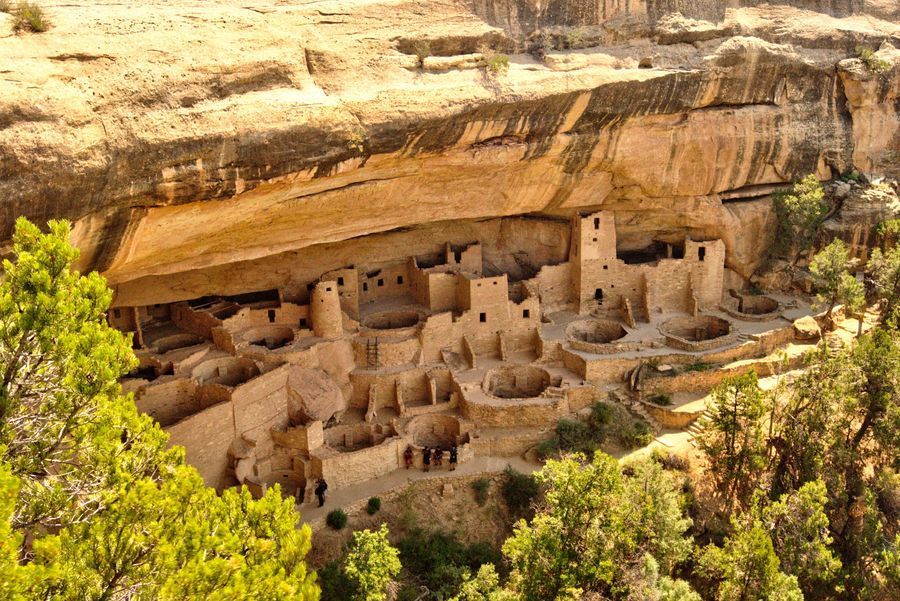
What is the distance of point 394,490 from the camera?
16.6 m

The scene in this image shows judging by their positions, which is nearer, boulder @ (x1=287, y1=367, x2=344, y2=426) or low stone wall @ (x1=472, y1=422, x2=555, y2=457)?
boulder @ (x1=287, y1=367, x2=344, y2=426)

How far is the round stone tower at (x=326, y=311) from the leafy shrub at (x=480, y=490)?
15.7 feet

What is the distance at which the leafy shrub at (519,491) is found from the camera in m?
17.0

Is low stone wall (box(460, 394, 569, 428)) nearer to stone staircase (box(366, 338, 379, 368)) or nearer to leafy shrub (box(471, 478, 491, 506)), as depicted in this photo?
leafy shrub (box(471, 478, 491, 506))

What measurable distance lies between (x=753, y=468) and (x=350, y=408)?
30.7 feet

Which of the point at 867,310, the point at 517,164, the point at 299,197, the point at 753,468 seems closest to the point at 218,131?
the point at 299,197

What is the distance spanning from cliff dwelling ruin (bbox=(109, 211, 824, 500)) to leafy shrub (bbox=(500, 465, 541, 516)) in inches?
36.6

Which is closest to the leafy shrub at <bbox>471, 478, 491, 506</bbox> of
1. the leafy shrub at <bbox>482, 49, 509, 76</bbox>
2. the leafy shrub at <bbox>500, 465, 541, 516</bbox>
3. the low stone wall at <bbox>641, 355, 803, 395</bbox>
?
the leafy shrub at <bbox>500, 465, 541, 516</bbox>

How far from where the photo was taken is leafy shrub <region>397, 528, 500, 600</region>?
50.9 feet

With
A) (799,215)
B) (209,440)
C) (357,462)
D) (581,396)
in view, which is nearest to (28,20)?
(209,440)

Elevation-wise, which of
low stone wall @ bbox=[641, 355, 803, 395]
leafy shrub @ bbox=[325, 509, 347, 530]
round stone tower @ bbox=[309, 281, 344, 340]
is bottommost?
leafy shrub @ bbox=[325, 509, 347, 530]

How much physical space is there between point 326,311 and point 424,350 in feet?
8.66

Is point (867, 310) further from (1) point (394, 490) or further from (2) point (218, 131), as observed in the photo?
(2) point (218, 131)

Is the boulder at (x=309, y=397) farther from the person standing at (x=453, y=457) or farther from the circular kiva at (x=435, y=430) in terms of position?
the person standing at (x=453, y=457)
